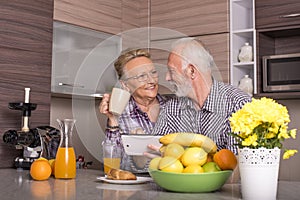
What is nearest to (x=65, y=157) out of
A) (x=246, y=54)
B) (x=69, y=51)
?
(x=69, y=51)

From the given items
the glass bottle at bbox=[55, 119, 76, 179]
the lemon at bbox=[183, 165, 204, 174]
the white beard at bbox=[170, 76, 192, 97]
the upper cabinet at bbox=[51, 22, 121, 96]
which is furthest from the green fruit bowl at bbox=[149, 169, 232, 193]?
the upper cabinet at bbox=[51, 22, 121, 96]

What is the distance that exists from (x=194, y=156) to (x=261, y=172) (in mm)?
186

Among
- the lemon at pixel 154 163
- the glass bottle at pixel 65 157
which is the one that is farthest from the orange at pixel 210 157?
the glass bottle at pixel 65 157

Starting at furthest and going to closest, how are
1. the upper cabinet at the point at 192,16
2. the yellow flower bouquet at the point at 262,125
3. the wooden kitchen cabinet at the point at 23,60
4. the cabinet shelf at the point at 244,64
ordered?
the upper cabinet at the point at 192,16, the cabinet shelf at the point at 244,64, the wooden kitchen cabinet at the point at 23,60, the yellow flower bouquet at the point at 262,125

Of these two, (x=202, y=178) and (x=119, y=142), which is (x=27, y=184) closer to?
(x=119, y=142)

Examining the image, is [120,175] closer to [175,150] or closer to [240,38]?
[175,150]

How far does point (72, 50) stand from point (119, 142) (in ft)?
4.97

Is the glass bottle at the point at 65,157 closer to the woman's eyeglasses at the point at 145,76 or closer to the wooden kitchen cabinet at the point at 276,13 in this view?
the woman's eyeglasses at the point at 145,76

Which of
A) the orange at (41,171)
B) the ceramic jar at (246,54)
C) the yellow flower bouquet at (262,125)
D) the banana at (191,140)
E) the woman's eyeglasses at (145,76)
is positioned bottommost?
the orange at (41,171)

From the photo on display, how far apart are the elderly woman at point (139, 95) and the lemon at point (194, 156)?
0.78 ft

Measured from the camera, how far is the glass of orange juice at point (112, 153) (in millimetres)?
1587

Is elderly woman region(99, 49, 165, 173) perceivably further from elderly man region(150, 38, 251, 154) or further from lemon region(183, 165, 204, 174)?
lemon region(183, 165, 204, 174)

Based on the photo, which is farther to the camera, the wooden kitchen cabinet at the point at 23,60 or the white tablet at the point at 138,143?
the wooden kitchen cabinet at the point at 23,60

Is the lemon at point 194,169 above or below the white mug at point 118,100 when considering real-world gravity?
below
